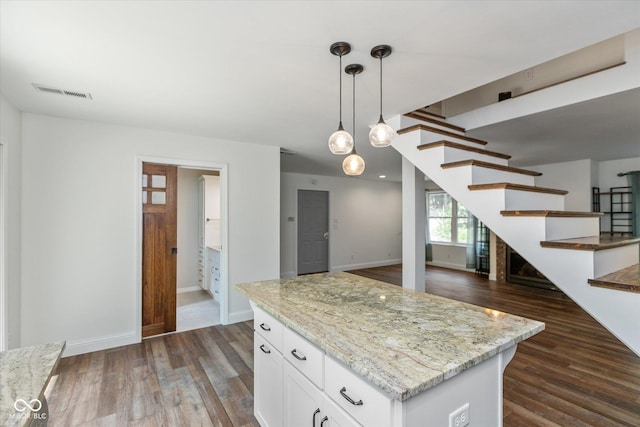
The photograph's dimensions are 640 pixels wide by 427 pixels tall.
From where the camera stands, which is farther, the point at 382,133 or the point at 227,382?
the point at 227,382

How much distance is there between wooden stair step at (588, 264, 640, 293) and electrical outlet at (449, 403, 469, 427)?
1.22 meters

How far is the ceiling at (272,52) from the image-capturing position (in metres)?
1.43

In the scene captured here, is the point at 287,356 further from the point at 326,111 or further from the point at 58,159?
the point at 58,159

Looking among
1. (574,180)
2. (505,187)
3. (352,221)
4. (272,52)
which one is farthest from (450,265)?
(272,52)

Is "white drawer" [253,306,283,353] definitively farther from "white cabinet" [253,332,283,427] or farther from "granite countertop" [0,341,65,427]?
"granite countertop" [0,341,65,427]

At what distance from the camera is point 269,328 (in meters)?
1.75

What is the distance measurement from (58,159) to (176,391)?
8.51 feet

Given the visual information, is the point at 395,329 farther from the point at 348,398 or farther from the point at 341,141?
the point at 341,141

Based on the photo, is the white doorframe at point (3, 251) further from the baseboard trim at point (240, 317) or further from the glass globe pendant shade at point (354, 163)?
the glass globe pendant shade at point (354, 163)

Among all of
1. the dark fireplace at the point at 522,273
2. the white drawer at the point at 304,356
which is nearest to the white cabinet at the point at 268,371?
the white drawer at the point at 304,356

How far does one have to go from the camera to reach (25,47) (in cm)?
173

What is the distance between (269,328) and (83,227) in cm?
264

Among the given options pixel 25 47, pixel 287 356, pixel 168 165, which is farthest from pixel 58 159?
pixel 287 356

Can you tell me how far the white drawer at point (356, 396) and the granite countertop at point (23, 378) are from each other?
3.10 feet
